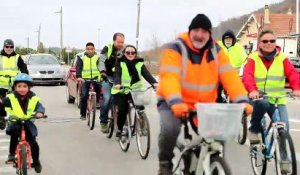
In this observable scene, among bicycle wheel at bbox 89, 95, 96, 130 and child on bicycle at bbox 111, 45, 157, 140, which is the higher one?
child on bicycle at bbox 111, 45, 157, 140

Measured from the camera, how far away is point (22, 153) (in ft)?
21.8

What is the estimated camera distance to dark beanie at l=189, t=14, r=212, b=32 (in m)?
5.13

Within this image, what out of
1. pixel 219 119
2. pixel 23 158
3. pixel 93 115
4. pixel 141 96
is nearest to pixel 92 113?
pixel 93 115

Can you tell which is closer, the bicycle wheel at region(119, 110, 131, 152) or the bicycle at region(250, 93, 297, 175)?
the bicycle at region(250, 93, 297, 175)

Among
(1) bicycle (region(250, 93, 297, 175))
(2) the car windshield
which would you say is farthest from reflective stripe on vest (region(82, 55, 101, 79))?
(2) the car windshield

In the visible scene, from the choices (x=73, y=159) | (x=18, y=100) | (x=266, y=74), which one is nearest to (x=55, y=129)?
(x=73, y=159)

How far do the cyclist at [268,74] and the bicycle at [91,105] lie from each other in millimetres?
5539

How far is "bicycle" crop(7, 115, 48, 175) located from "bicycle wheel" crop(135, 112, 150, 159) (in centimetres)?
235

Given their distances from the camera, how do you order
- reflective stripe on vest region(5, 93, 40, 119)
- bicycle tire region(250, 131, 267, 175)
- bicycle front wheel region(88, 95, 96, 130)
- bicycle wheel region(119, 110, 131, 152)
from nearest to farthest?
reflective stripe on vest region(5, 93, 40, 119) < bicycle tire region(250, 131, 267, 175) < bicycle wheel region(119, 110, 131, 152) < bicycle front wheel region(88, 95, 96, 130)

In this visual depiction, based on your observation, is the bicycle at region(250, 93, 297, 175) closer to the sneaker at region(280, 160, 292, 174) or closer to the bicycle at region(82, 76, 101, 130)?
the sneaker at region(280, 160, 292, 174)

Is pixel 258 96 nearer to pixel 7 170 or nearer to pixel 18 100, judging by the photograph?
pixel 18 100

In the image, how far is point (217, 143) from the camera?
4.81 m

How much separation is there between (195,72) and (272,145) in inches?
79.4

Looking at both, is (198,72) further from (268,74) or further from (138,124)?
(138,124)
